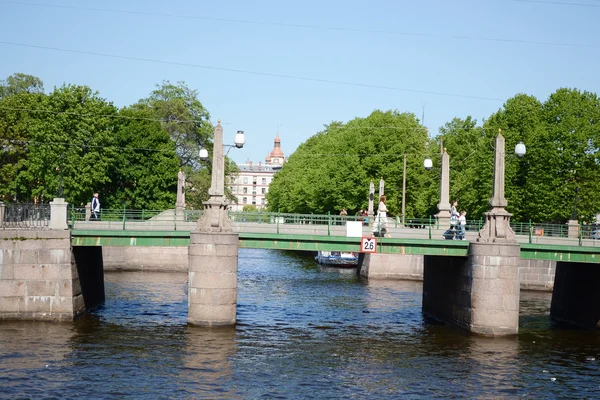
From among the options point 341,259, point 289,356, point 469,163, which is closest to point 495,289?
point 289,356

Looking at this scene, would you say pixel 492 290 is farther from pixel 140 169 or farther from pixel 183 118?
pixel 183 118

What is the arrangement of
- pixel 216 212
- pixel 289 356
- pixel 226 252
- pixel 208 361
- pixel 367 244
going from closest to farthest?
1. pixel 208 361
2. pixel 289 356
3. pixel 226 252
4. pixel 216 212
5. pixel 367 244

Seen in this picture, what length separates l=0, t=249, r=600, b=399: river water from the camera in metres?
26.9

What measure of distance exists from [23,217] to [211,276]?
30.8 feet

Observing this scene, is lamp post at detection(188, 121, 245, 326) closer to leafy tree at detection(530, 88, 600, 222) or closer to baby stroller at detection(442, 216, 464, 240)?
baby stroller at detection(442, 216, 464, 240)

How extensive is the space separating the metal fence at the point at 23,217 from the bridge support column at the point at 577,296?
982 inches

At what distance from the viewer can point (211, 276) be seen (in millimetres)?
35188

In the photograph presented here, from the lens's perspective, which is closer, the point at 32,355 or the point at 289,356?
the point at 32,355

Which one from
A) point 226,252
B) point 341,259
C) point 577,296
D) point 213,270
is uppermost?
point 226,252

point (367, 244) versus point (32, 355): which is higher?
point (367, 244)

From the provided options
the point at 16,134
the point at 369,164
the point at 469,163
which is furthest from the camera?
the point at 369,164

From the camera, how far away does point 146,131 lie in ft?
262

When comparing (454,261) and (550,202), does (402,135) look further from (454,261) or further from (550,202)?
(454,261)

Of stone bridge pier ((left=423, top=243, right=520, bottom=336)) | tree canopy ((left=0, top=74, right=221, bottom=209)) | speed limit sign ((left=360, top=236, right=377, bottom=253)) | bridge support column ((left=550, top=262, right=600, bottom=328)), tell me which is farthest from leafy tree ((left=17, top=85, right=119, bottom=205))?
stone bridge pier ((left=423, top=243, right=520, bottom=336))
